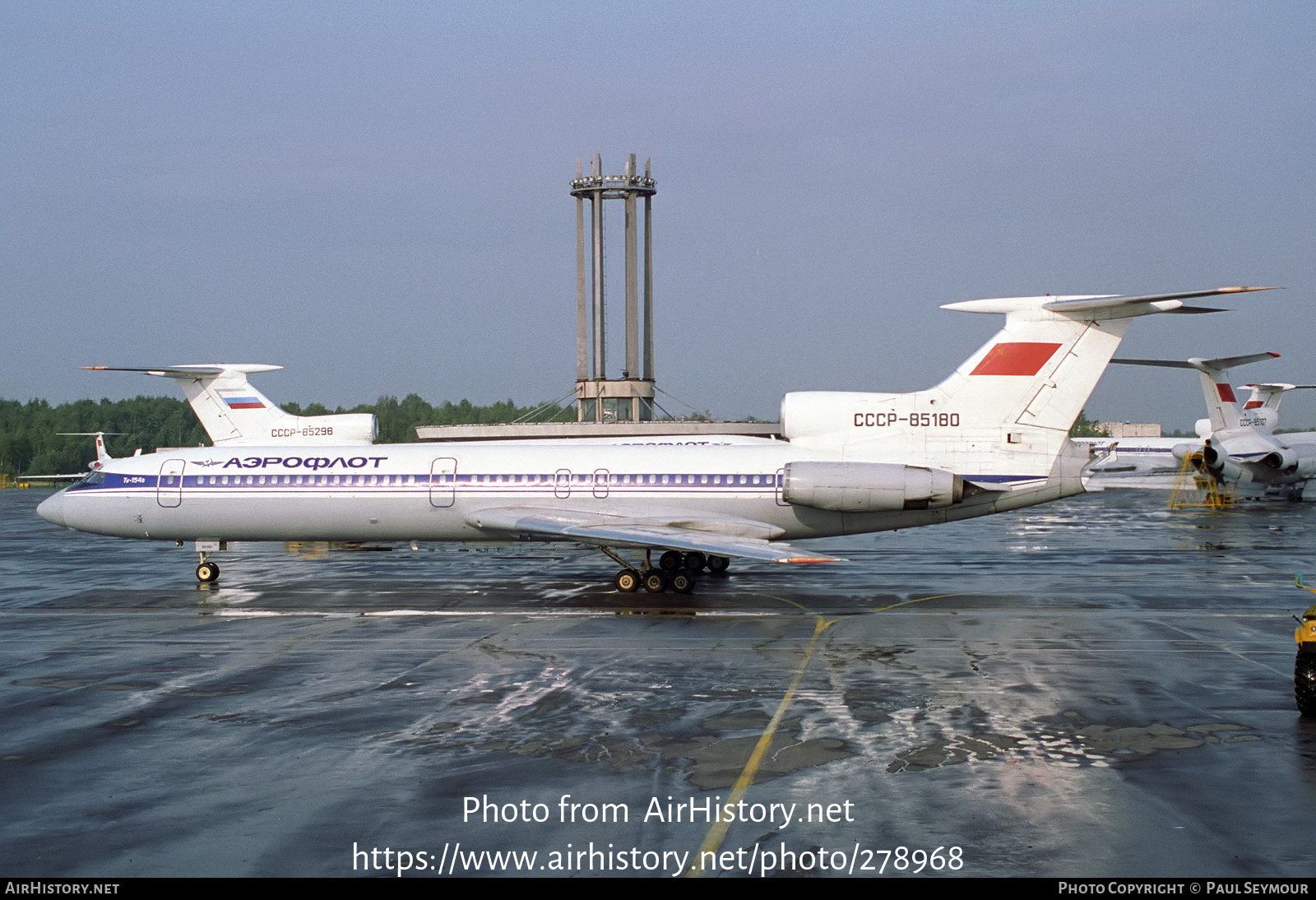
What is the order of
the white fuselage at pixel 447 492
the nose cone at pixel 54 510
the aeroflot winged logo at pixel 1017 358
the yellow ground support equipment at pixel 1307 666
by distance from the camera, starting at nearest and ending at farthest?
the yellow ground support equipment at pixel 1307 666 < the aeroflot winged logo at pixel 1017 358 < the white fuselage at pixel 447 492 < the nose cone at pixel 54 510

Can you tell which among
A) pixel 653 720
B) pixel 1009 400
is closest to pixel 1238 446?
pixel 1009 400

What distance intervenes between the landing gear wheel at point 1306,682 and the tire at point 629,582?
42.4 feet

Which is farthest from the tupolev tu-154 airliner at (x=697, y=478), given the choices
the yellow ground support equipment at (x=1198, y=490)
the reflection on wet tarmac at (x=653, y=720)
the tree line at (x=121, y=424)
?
the tree line at (x=121, y=424)

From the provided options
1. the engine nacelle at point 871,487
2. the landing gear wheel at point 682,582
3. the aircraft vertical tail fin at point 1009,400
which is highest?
the aircraft vertical tail fin at point 1009,400

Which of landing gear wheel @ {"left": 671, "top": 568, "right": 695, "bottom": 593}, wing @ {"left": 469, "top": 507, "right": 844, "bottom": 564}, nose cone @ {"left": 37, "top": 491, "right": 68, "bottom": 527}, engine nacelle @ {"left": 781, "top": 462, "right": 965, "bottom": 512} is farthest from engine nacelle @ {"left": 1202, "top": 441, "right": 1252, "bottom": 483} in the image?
nose cone @ {"left": 37, "top": 491, "right": 68, "bottom": 527}

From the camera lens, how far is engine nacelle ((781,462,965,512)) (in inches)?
868

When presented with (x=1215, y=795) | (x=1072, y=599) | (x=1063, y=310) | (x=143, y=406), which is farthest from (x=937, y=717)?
(x=143, y=406)

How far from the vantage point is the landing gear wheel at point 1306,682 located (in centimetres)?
1183

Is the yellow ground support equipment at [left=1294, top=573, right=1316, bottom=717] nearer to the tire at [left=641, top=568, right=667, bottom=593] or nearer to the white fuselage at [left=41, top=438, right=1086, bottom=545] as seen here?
the white fuselage at [left=41, top=438, right=1086, bottom=545]

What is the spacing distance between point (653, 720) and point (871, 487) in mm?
11015

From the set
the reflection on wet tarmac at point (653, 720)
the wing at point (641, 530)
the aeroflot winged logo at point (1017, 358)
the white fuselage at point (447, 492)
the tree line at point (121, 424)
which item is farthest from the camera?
the tree line at point (121, 424)

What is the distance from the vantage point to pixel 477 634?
1808 centimetres

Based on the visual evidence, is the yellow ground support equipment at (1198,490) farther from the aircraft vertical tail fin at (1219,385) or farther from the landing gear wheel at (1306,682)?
the landing gear wheel at (1306,682)

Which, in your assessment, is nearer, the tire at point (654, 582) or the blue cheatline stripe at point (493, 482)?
the tire at point (654, 582)
